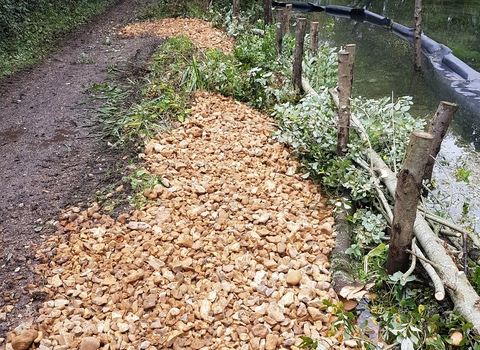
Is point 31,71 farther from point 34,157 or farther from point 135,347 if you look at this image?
point 135,347

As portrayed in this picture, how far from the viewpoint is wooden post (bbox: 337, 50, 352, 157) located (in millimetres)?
3557

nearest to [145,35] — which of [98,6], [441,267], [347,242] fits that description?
[98,6]

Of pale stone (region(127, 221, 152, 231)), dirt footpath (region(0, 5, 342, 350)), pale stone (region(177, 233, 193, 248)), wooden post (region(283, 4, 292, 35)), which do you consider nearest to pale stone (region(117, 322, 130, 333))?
dirt footpath (region(0, 5, 342, 350))

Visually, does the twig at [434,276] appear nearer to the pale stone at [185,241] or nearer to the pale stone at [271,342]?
the pale stone at [271,342]

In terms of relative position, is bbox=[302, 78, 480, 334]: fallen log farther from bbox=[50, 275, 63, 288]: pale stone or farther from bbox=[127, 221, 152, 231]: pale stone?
bbox=[50, 275, 63, 288]: pale stone

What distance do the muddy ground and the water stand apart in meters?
3.23

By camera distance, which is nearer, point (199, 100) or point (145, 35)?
point (199, 100)

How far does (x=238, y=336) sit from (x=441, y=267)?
1.36 metres

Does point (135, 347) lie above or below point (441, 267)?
below

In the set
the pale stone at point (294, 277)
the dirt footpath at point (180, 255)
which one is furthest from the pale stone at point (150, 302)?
the pale stone at point (294, 277)

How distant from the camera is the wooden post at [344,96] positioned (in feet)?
11.7

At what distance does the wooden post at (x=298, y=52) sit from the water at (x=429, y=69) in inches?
51.4

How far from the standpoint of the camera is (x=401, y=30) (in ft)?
35.4

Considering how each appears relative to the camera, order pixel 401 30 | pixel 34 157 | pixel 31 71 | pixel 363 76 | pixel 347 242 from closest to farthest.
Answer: pixel 347 242 → pixel 34 157 → pixel 31 71 → pixel 363 76 → pixel 401 30
